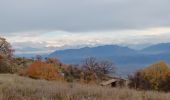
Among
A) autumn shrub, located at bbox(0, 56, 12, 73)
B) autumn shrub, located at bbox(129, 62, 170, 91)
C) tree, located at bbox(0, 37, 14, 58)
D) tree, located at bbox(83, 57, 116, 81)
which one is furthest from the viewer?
tree, located at bbox(83, 57, 116, 81)

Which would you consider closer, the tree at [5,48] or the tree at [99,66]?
the tree at [5,48]

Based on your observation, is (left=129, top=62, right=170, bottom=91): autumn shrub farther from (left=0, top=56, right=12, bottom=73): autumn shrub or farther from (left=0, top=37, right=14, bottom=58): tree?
(left=0, top=37, right=14, bottom=58): tree

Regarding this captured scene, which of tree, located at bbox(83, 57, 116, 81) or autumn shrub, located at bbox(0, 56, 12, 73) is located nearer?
autumn shrub, located at bbox(0, 56, 12, 73)

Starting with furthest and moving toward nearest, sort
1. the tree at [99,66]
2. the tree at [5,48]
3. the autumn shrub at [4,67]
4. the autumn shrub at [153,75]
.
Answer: the tree at [99,66] < the tree at [5,48] < the autumn shrub at [153,75] < the autumn shrub at [4,67]

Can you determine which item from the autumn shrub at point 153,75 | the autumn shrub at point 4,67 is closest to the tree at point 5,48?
the autumn shrub at point 4,67

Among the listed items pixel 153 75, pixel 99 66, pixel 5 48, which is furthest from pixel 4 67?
pixel 99 66

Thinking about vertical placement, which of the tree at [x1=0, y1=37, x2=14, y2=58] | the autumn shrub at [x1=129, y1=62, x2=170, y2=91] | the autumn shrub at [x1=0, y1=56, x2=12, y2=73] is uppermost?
the tree at [x1=0, y1=37, x2=14, y2=58]

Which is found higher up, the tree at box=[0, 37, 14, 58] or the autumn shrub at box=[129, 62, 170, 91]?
the tree at box=[0, 37, 14, 58]

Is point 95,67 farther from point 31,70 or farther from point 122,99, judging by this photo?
point 122,99

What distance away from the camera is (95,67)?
110375 mm

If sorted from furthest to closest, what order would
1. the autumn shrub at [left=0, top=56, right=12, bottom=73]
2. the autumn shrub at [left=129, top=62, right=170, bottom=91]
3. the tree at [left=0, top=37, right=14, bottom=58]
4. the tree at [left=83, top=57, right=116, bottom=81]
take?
the tree at [left=83, top=57, right=116, bottom=81] → the tree at [left=0, top=37, right=14, bottom=58] → the autumn shrub at [left=129, top=62, right=170, bottom=91] → the autumn shrub at [left=0, top=56, right=12, bottom=73]

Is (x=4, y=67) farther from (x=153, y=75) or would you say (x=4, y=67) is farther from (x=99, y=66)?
(x=99, y=66)

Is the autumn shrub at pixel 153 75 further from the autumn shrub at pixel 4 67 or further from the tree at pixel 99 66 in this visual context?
the autumn shrub at pixel 4 67

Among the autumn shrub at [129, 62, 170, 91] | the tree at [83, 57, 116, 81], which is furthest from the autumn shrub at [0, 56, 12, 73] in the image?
the tree at [83, 57, 116, 81]
